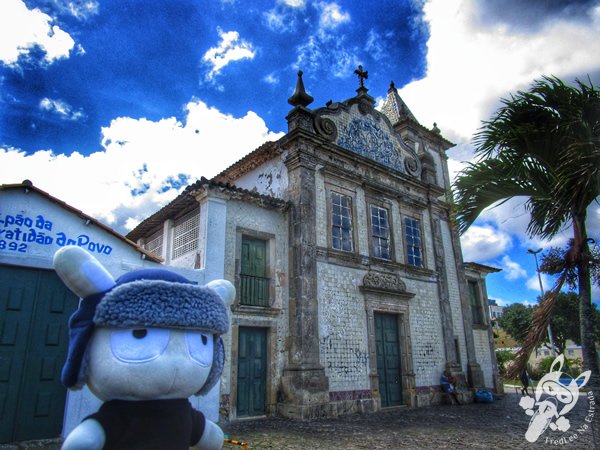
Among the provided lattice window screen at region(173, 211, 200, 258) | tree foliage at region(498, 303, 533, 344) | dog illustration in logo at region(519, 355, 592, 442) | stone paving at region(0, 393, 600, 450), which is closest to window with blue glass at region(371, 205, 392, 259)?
stone paving at region(0, 393, 600, 450)

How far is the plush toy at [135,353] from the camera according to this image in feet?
8.36

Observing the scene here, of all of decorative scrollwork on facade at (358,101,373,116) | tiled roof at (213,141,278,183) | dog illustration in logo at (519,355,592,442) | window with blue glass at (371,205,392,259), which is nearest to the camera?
dog illustration in logo at (519,355,592,442)

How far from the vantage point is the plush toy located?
2.55 m

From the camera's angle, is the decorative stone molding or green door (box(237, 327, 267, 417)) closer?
green door (box(237, 327, 267, 417))

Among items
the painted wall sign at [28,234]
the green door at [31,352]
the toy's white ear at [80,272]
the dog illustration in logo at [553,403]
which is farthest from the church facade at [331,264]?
the toy's white ear at [80,272]

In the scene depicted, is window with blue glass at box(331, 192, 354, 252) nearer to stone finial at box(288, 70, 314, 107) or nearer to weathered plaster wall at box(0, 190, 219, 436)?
stone finial at box(288, 70, 314, 107)

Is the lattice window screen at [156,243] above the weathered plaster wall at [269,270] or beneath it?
above

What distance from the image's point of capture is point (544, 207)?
15.1 ft

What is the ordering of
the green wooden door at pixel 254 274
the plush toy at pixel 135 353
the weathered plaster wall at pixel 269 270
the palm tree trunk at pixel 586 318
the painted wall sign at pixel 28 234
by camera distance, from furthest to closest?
the green wooden door at pixel 254 274
the weathered plaster wall at pixel 269 270
the painted wall sign at pixel 28 234
the palm tree trunk at pixel 586 318
the plush toy at pixel 135 353

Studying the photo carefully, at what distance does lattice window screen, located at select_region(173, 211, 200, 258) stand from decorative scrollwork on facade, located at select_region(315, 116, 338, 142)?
4.29m

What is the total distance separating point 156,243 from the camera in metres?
13.0

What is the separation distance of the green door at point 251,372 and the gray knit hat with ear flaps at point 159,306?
6789mm

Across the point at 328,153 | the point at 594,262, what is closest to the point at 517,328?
the point at 328,153

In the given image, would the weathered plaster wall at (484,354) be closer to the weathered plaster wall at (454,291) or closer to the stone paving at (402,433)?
the weathered plaster wall at (454,291)
